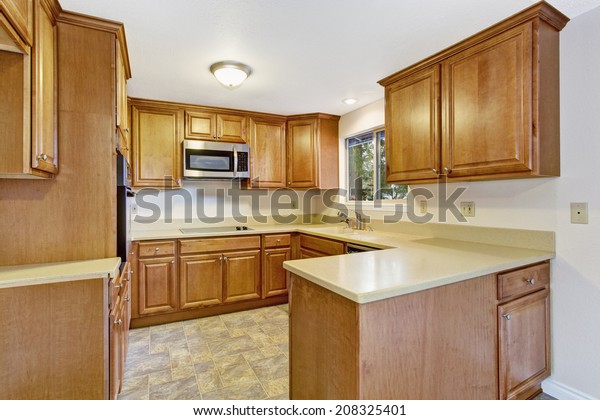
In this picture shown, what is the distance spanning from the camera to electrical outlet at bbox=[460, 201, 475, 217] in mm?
2241

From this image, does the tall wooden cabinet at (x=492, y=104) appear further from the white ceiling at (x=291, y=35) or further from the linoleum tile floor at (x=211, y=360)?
the linoleum tile floor at (x=211, y=360)

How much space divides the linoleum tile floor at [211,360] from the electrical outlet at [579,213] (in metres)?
1.96

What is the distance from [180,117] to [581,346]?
365 centimetres

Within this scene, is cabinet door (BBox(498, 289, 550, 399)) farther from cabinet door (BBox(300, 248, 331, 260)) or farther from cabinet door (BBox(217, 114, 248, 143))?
cabinet door (BBox(217, 114, 248, 143))

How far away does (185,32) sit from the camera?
184cm

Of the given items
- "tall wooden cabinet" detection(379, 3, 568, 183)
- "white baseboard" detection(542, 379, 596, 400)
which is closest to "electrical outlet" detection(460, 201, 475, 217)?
"tall wooden cabinet" detection(379, 3, 568, 183)

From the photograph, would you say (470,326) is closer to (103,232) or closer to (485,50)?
(485,50)

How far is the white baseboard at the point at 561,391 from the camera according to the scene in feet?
5.62

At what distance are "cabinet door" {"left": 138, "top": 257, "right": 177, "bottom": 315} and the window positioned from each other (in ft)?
7.03

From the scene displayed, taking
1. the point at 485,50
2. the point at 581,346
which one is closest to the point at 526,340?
the point at 581,346

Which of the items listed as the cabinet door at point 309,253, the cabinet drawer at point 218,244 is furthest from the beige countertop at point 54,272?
the cabinet door at point 309,253

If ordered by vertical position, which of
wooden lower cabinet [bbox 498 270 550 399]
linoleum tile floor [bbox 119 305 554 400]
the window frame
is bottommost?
linoleum tile floor [bbox 119 305 554 400]

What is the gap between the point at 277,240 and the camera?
11.0 feet
